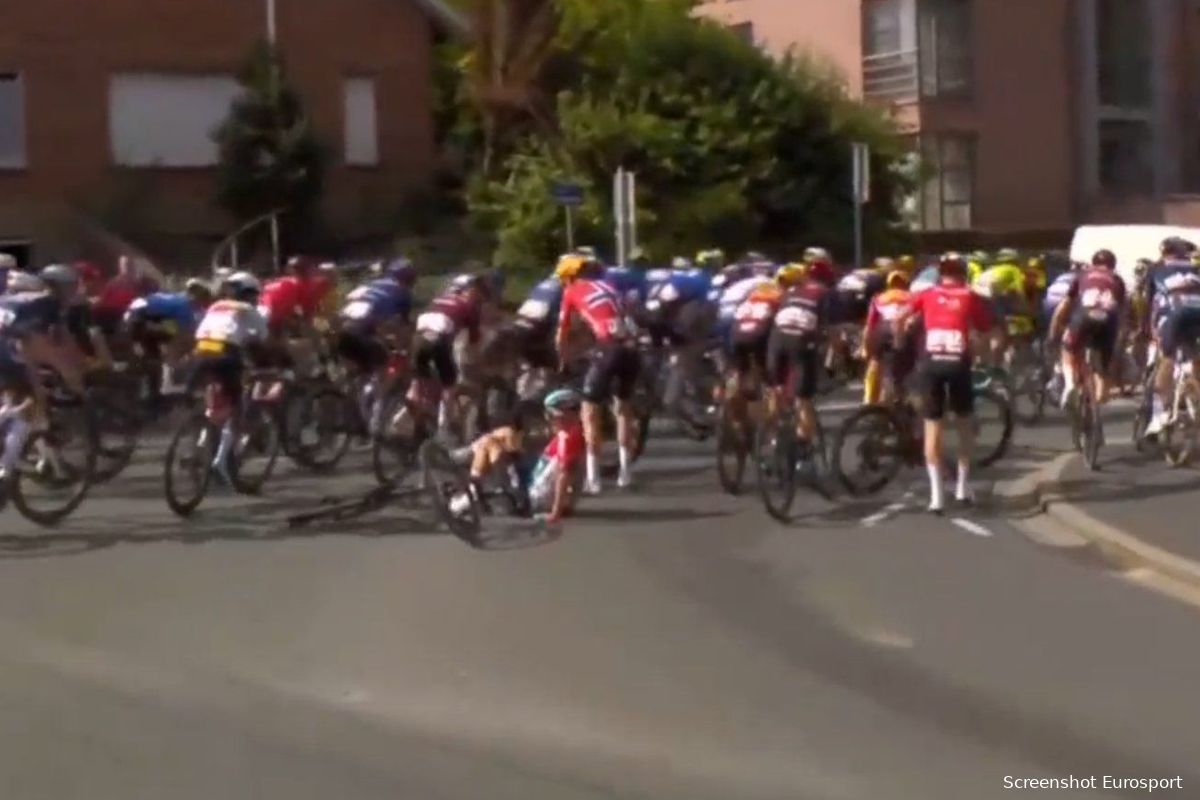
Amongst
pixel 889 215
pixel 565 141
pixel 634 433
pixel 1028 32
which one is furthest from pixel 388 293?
pixel 1028 32

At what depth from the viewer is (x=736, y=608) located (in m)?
11.9

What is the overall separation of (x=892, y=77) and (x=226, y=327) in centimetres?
2949

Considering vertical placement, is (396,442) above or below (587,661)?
above

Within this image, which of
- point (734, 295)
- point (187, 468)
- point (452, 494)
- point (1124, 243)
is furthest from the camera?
point (1124, 243)

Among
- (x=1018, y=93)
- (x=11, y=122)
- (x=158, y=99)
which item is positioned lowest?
(x=11, y=122)

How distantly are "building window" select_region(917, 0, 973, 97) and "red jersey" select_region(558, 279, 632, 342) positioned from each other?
27.8m

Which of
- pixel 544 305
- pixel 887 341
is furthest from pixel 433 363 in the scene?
pixel 887 341

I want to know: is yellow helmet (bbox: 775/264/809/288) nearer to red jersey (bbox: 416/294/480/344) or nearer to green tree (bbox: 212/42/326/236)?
red jersey (bbox: 416/294/480/344)

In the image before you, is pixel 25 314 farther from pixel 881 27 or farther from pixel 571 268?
pixel 881 27

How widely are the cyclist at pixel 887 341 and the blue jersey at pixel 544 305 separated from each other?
2465 millimetres

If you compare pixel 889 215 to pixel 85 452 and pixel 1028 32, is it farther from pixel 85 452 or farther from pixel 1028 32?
pixel 85 452

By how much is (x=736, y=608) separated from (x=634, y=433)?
226 inches

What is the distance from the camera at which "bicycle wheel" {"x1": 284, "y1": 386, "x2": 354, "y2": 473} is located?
58.3 ft

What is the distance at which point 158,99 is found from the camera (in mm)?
36938
